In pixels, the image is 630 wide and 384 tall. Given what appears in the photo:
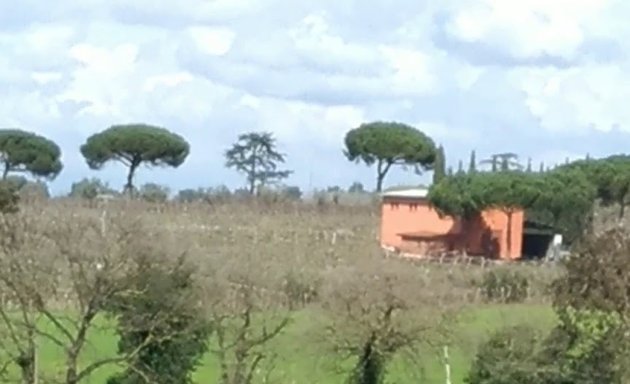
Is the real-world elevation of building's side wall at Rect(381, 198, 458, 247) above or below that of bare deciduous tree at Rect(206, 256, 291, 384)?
above

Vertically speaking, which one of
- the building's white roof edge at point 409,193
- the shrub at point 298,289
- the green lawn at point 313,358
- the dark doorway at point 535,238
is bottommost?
the green lawn at point 313,358

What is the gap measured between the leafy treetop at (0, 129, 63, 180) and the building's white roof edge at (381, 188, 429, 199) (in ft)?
43.8

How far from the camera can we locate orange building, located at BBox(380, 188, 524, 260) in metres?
63.8

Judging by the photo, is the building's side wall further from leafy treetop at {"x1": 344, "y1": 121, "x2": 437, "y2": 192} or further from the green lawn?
the green lawn

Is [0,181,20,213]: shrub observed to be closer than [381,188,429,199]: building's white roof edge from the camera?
Yes

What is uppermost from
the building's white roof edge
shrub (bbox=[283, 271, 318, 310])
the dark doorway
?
the building's white roof edge

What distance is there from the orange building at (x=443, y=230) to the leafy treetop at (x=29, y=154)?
1295cm

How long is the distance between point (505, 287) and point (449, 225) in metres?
16.8

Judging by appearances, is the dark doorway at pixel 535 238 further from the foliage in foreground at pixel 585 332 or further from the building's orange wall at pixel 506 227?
the foliage in foreground at pixel 585 332

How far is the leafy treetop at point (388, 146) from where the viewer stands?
71338 mm

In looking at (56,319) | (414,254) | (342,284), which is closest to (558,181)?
(414,254)

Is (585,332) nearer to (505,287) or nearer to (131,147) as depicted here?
(505,287)

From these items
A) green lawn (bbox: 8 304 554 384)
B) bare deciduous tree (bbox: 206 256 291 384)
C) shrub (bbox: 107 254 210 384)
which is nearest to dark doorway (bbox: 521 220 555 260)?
green lawn (bbox: 8 304 554 384)

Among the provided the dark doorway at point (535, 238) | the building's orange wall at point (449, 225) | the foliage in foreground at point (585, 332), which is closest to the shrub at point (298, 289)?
the foliage in foreground at point (585, 332)
